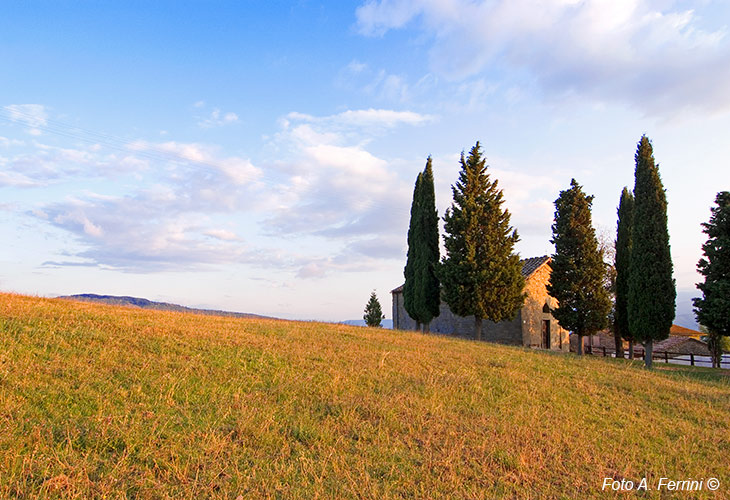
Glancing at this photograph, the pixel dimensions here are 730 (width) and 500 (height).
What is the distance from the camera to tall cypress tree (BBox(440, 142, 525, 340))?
2912cm

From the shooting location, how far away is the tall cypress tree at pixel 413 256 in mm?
34062

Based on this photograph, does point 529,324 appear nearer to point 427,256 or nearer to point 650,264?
point 427,256

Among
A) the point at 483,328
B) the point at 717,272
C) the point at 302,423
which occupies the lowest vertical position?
the point at 302,423

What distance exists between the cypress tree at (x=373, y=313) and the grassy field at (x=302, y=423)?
37.3 m

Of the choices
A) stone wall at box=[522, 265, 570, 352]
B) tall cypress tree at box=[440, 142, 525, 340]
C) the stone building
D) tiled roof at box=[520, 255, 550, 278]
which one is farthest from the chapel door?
tall cypress tree at box=[440, 142, 525, 340]

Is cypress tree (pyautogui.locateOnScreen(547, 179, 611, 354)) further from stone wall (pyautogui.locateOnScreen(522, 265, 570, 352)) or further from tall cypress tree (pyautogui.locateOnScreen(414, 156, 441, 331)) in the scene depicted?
tall cypress tree (pyautogui.locateOnScreen(414, 156, 441, 331))

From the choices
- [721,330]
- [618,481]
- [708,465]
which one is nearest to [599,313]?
[721,330]

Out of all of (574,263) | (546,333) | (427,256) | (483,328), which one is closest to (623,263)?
(574,263)

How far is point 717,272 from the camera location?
79.6 feet

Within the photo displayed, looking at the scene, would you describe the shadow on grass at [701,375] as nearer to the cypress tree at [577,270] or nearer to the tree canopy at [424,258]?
the cypress tree at [577,270]

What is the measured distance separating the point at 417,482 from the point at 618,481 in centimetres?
312

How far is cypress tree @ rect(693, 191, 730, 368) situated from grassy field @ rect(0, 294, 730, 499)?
38.4 ft

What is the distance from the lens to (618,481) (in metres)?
6.64

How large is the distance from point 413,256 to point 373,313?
17353 mm
